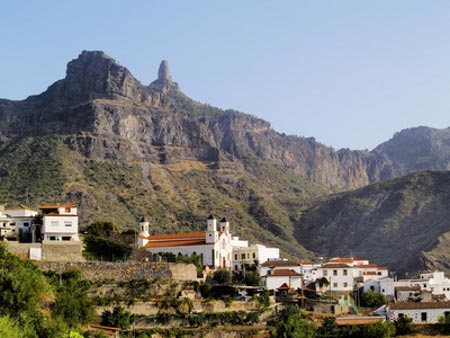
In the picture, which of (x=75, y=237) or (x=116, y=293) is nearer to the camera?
(x=116, y=293)

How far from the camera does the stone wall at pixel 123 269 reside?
79.9 meters

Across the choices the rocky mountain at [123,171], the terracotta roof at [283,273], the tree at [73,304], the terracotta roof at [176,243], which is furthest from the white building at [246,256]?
the rocky mountain at [123,171]

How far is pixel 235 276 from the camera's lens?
93125 mm

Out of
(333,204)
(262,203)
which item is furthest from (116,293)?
(333,204)

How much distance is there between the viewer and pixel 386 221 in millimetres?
173375

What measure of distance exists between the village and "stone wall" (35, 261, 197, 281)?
0.81 m

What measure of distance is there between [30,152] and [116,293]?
288 feet

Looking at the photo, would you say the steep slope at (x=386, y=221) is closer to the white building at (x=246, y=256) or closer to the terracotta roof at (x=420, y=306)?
the white building at (x=246, y=256)

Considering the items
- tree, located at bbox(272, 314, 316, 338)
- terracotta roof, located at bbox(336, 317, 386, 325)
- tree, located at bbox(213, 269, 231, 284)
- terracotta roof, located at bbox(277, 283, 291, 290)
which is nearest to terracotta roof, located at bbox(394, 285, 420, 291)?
terracotta roof, located at bbox(277, 283, 291, 290)

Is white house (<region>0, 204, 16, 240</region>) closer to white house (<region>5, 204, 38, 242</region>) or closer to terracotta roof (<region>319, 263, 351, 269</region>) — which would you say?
white house (<region>5, 204, 38, 242</region>)

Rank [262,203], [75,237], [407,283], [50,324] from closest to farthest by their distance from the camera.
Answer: [50,324] < [75,237] < [407,283] < [262,203]

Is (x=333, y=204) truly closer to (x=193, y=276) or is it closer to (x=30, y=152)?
(x=30, y=152)

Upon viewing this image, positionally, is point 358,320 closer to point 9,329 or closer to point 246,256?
point 246,256

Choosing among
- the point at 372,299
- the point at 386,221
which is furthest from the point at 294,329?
the point at 386,221
